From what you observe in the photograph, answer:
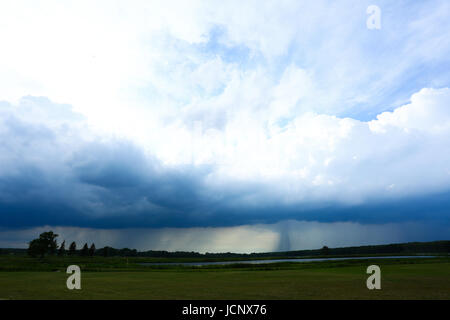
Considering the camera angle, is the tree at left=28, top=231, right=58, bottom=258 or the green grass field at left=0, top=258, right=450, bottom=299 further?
the tree at left=28, top=231, right=58, bottom=258

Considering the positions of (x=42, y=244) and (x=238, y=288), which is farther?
(x=42, y=244)

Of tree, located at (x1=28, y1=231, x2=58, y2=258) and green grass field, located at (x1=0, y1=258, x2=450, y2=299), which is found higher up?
green grass field, located at (x1=0, y1=258, x2=450, y2=299)

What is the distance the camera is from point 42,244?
151m

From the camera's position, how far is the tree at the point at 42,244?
490 ft

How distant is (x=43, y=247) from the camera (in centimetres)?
15075

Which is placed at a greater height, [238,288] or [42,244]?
[238,288]

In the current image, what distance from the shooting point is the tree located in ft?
490

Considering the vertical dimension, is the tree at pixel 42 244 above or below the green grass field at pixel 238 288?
below

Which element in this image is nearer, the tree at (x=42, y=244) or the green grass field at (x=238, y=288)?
the green grass field at (x=238, y=288)
